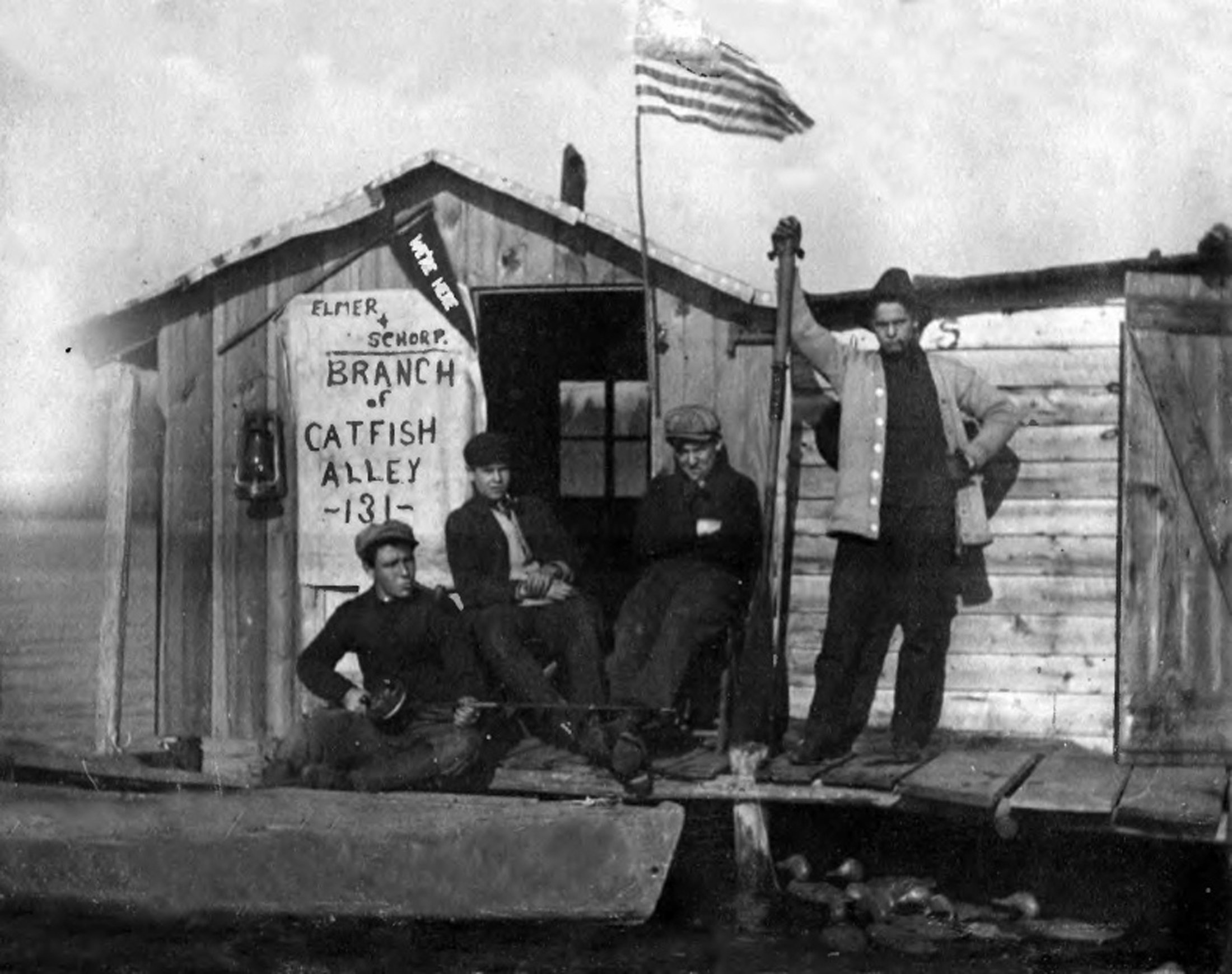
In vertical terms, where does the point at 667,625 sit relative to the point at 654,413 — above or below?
below

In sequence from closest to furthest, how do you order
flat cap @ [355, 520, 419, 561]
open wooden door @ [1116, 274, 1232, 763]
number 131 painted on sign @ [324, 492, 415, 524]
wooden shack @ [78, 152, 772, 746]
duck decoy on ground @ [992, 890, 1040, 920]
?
1. duck decoy on ground @ [992, 890, 1040, 920]
2. open wooden door @ [1116, 274, 1232, 763]
3. flat cap @ [355, 520, 419, 561]
4. wooden shack @ [78, 152, 772, 746]
5. number 131 painted on sign @ [324, 492, 415, 524]

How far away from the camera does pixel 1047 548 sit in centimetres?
864

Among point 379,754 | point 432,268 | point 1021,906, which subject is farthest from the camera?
point 432,268

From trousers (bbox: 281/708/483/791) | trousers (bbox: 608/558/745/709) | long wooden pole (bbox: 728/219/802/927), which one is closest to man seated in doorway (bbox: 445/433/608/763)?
trousers (bbox: 608/558/745/709)

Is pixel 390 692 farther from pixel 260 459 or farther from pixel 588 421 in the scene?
pixel 588 421

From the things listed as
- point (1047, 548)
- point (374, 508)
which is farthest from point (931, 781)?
point (374, 508)

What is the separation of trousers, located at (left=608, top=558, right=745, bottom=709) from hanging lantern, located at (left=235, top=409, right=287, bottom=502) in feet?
7.90

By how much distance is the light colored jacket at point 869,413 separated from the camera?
803 cm

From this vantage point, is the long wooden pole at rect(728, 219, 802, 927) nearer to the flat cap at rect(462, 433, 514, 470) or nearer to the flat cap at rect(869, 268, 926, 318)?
the flat cap at rect(869, 268, 926, 318)

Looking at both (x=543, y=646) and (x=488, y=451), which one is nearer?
(x=543, y=646)

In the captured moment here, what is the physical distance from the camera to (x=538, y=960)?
696cm

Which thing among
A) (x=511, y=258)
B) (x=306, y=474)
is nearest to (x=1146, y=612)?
(x=511, y=258)

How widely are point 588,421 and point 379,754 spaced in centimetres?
375

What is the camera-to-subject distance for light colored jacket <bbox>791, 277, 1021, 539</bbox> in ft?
26.3
